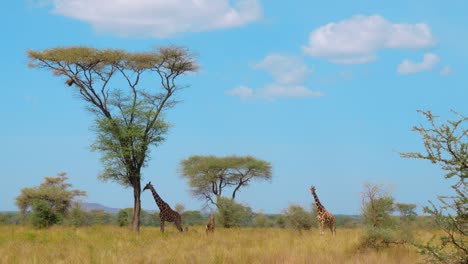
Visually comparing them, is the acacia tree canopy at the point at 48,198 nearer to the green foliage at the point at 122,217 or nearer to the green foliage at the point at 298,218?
the green foliage at the point at 122,217

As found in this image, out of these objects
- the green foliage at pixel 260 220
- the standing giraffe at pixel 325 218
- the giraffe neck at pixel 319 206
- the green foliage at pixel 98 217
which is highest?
the green foliage at pixel 98 217

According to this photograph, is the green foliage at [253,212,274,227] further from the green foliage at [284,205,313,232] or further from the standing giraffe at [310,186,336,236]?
the standing giraffe at [310,186,336,236]

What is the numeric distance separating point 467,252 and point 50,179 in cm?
4084

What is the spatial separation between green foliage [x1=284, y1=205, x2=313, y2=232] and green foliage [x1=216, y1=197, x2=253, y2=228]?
8.85m

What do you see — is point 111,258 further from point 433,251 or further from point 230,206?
point 230,206

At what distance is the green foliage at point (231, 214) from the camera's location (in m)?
31.6

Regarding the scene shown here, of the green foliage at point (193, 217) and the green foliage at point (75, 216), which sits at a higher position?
the green foliage at point (193, 217)

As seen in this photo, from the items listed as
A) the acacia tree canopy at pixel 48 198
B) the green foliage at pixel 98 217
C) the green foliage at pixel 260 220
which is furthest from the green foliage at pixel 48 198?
the green foliage at pixel 260 220

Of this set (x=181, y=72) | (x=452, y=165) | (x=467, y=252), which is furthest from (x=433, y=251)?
(x=181, y=72)

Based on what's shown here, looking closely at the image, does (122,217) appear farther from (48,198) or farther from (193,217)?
(193,217)

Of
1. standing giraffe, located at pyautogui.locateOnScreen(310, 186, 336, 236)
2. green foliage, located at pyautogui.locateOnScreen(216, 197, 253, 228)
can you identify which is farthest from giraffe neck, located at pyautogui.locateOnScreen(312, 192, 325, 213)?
green foliage, located at pyautogui.locateOnScreen(216, 197, 253, 228)

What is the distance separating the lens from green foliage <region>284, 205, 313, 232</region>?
22828 millimetres

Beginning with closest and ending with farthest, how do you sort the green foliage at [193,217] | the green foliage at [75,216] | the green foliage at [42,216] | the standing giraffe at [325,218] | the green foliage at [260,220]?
1. the standing giraffe at [325,218]
2. the green foliage at [42,216]
3. the green foliage at [75,216]
4. the green foliage at [260,220]
5. the green foliage at [193,217]

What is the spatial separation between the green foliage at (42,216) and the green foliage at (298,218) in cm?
1317
